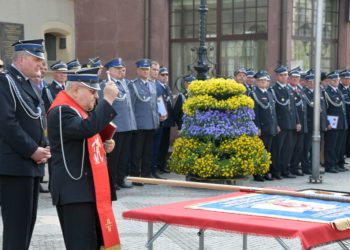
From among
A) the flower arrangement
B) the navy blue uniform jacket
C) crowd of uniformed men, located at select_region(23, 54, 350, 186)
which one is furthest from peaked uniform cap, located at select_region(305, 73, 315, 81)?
the navy blue uniform jacket

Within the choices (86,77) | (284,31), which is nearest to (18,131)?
(86,77)

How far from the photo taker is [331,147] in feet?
44.0

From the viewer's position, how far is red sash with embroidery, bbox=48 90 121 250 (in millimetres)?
4617

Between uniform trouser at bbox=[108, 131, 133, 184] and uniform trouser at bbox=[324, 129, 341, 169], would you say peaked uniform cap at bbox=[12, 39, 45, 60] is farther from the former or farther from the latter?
uniform trouser at bbox=[324, 129, 341, 169]

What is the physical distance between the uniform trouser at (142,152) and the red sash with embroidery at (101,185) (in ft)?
21.7

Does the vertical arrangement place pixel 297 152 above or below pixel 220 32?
below

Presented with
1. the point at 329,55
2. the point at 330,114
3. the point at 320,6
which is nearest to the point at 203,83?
the point at 320,6

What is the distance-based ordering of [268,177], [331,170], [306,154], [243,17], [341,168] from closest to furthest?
[268,177] → [306,154] → [331,170] → [341,168] → [243,17]

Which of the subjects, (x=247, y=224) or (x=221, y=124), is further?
(x=221, y=124)

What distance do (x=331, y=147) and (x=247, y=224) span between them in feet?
31.7

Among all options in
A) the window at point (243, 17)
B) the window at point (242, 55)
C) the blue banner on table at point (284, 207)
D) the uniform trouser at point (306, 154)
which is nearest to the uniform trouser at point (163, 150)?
the uniform trouser at point (306, 154)

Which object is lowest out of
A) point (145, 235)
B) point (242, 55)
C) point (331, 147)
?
point (145, 235)

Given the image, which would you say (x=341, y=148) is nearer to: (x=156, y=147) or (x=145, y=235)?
(x=156, y=147)

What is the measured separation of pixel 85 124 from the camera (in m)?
4.49
